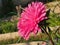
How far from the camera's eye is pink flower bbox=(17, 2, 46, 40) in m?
0.71

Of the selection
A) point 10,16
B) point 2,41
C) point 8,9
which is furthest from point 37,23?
point 8,9

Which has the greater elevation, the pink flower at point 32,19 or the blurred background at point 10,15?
the pink flower at point 32,19

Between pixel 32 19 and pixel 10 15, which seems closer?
pixel 32 19

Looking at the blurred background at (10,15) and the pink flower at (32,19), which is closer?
the pink flower at (32,19)

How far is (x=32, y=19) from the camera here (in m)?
0.72

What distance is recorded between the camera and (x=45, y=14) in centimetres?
73

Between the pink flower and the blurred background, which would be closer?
the pink flower

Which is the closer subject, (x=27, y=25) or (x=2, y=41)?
(x=27, y=25)

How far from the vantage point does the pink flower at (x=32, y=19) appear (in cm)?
71

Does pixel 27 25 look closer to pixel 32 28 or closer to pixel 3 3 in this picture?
pixel 32 28

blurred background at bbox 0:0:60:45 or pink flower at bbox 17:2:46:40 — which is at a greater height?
pink flower at bbox 17:2:46:40

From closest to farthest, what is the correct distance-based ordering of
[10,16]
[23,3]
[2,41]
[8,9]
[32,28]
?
[32,28]
[2,41]
[10,16]
[8,9]
[23,3]

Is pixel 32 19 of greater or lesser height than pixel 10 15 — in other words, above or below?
above

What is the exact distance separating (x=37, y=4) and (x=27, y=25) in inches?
3.1
